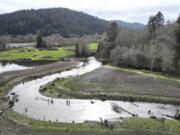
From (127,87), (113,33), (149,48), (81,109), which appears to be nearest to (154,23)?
(113,33)

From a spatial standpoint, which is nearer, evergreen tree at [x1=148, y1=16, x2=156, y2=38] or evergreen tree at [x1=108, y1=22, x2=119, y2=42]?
evergreen tree at [x1=148, y1=16, x2=156, y2=38]

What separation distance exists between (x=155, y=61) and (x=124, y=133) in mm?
56162

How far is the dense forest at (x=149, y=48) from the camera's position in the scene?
87.9 metres

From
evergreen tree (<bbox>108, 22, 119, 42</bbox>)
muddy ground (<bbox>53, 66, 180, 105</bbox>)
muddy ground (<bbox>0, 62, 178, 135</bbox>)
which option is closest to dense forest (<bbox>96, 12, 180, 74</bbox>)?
evergreen tree (<bbox>108, 22, 119, 42</bbox>)

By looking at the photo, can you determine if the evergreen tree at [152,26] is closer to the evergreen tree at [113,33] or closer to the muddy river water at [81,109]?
the evergreen tree at [113,33]

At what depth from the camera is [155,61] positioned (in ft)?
311

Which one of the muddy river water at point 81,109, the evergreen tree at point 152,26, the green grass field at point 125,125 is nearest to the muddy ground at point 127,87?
the muddy river water at point 81,109

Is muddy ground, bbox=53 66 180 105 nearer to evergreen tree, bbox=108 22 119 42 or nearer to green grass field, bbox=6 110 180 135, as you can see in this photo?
green grass field, bbox=6 110 180 135

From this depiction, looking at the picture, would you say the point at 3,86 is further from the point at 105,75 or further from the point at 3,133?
the point at 3,133

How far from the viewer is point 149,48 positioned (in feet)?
322

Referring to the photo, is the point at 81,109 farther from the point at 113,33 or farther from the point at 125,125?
the point at 113,33

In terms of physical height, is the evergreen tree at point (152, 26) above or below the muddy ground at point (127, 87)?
above

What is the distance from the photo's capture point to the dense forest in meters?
87.9

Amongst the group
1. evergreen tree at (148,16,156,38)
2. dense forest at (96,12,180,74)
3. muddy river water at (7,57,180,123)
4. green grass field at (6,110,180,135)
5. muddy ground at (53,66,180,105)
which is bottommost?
muddy river water at (7,57,180,123)
